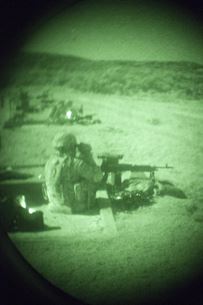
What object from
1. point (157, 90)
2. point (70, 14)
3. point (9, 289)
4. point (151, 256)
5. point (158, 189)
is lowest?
point (9, 289)

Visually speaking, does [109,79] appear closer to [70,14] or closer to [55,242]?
[70,14]

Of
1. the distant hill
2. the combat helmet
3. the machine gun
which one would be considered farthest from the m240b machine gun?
the distant hill

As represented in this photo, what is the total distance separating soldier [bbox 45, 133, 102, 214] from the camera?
3.20 meters

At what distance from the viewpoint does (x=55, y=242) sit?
129 inches

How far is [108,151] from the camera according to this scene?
3.22 meters

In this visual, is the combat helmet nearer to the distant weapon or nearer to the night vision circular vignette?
the night vision circular vignette

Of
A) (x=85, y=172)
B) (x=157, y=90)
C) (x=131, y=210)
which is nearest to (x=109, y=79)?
(x=157, y=90)

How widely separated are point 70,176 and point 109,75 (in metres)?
0.70

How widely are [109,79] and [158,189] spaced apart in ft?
2.54

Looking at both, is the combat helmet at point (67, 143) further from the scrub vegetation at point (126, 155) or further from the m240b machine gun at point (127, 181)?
the m240b machine gun at point (127, 181)

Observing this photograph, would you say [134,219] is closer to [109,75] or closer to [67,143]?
[67,143]

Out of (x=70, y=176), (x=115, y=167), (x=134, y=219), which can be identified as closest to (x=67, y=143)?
(x=70, y=176)

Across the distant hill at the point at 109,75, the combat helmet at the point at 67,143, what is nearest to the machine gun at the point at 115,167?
the combat helmet at the point at 67,143

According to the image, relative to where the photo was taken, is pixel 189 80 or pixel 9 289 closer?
pixel 189 80
